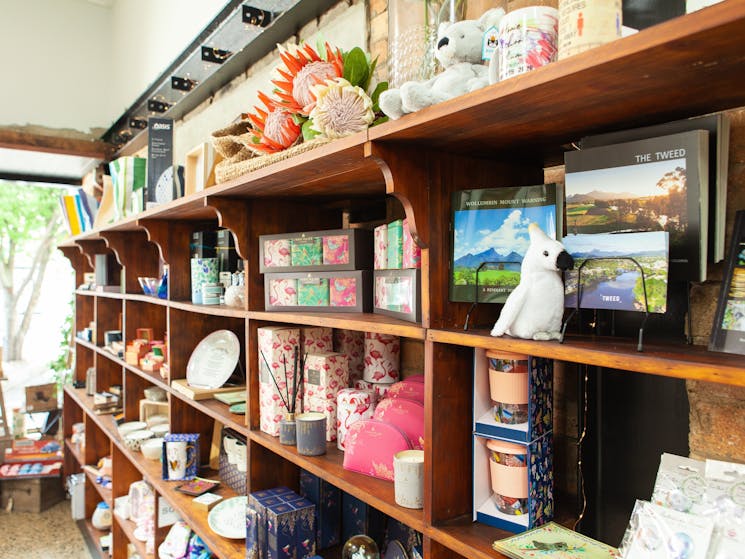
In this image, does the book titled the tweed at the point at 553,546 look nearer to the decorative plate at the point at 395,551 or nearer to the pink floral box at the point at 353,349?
the decorative plate at the point at 395,551

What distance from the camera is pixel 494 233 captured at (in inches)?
39.5

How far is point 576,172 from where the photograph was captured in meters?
0.90

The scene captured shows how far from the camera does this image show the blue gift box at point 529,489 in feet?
3.26

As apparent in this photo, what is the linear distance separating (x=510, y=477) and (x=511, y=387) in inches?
6.4

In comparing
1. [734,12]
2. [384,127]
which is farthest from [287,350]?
[734,12]

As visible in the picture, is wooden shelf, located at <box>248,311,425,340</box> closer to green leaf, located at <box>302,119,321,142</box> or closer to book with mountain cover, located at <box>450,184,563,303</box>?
book with mountain cover, located at <box>450,184,563,303</box>

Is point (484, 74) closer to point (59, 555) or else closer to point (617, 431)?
point (617, 431)

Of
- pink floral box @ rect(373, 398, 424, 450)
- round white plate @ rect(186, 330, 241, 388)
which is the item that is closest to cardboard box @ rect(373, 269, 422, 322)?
pink floral box @ rect(373, 398, 424, 450)

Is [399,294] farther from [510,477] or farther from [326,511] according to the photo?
[326,511]

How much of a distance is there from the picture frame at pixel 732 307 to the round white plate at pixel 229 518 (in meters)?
1.52

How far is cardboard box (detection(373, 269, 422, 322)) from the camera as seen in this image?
1139mm

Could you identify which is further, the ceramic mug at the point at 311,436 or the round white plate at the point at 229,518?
the round white plate at the point at 229,518

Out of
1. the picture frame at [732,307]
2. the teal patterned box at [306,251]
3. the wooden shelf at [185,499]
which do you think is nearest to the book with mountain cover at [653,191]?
the picture frame at [732,307]

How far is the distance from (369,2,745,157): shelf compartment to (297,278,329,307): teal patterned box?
1.93 feet
